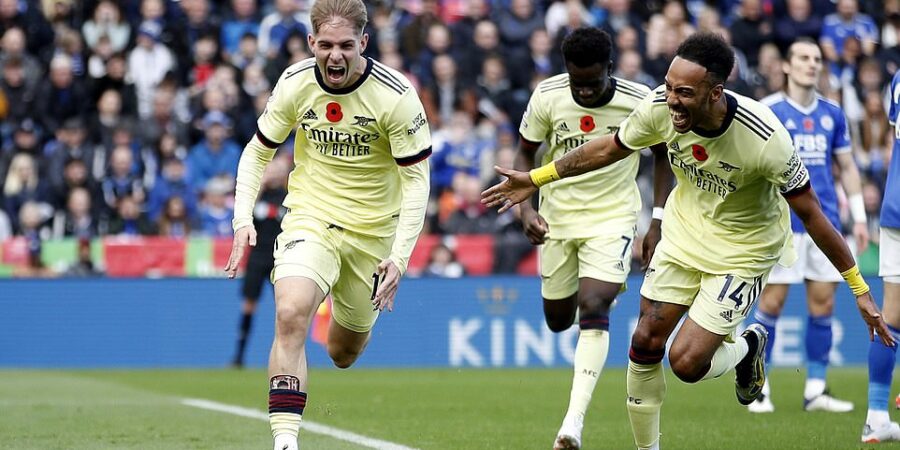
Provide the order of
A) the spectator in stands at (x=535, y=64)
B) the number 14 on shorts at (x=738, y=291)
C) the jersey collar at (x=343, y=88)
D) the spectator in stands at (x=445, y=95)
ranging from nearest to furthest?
the number 14 on shorts at (x=738, y=291)
the jersey collar at (x=343, y=88)
the spectator in stands at (x=445, y=95)
the spectator in stands at (x=535, y=64)

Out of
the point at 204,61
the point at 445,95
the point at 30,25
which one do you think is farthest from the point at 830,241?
the point at 30,25

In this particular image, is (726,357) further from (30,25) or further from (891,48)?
(30,25)

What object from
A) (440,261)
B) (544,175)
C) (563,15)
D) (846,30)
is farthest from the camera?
(563,15)

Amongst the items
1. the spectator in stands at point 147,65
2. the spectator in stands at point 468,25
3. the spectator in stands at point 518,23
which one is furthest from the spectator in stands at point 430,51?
the spectator in stands at point 147,65

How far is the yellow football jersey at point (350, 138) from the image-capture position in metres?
7.73

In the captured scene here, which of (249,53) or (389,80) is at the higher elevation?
(389,80)

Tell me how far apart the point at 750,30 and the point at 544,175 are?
14.6m

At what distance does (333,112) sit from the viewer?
306 inches

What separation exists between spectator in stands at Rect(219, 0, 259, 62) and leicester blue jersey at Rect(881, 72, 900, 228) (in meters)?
13.0

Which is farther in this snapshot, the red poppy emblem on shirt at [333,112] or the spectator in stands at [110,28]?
the spectator in stands at [110,28]

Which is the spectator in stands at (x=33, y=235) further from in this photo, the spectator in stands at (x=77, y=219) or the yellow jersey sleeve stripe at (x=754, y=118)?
the yellow jersey sleeve stripe at (x=754, y=118)

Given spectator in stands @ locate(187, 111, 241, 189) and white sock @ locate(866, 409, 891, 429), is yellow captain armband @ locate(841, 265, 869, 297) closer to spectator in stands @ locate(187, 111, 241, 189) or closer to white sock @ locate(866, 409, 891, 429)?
white sock @ locate(866, 409, 891, 429)

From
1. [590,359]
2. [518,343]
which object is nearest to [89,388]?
[518,343]

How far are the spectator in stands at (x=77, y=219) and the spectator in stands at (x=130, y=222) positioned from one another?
0.25m
